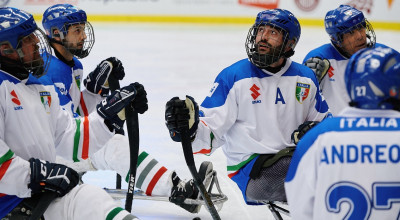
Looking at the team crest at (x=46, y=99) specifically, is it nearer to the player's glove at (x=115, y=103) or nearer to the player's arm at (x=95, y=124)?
the player's arm at (x=95, y=124)

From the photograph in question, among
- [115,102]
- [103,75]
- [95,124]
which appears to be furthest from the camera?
[103,75]

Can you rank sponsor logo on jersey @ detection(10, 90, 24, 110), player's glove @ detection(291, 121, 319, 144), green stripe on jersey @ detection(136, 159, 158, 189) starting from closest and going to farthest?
sponsor logo on jersey @ detection(10, 90, 24, 110) < player's glove @ detection(291, 121, 319, 144) < green stripe on jersey @ detection(136, 159, 158, 189)

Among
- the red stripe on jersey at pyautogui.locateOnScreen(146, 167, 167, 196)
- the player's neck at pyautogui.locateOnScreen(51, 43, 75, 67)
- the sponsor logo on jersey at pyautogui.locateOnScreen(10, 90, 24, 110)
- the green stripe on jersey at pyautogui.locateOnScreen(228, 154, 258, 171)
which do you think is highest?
the sponsor logo on jersey at pyautogui.locateOnScreen(10, 90, 24, 110)

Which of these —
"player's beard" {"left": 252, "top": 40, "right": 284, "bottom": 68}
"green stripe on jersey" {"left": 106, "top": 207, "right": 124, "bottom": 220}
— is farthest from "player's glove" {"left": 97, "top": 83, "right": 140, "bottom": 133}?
"player's beard" {"left": 252, "top": 40, "right": 284, "bottom": 68}

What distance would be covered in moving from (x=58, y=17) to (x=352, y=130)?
242 cm

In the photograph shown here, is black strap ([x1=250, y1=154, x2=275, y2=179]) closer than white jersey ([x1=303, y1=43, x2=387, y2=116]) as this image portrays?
Yes

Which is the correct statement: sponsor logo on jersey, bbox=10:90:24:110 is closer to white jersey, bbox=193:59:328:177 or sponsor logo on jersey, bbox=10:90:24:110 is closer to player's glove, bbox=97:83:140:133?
player's glove, bbox=97:83:140:133

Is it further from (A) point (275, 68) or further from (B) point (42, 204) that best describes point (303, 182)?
(A) point (275, 68)

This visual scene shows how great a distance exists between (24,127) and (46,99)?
23 cm

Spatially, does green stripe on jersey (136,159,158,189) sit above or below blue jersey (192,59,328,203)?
below

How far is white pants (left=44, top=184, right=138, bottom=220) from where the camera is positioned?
2406mm

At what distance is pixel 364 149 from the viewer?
5.75 feet

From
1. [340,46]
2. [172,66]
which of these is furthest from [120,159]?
[172,66]

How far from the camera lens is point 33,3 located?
1169 centimetres
